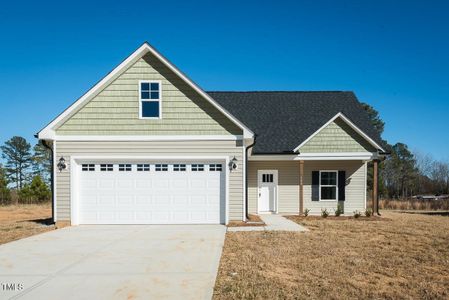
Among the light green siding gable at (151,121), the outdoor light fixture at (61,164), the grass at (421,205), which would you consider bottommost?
the grass at (421,205)

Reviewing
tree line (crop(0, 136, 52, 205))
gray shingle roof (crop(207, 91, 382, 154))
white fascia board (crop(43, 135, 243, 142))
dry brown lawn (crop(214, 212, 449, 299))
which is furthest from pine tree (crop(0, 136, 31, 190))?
dry brown lawn (crop(214, 212, 449, 299))

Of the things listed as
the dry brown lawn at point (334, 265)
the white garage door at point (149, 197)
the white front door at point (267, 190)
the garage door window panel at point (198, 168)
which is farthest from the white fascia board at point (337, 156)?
the dry brown lawn at point (334, 265)

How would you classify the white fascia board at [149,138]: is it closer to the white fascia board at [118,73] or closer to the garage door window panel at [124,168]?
the white fascia board at [118,73]

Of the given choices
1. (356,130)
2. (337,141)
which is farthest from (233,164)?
(356,130)

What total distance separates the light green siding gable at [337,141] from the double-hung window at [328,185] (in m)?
1.71

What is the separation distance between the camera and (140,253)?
812 centimetres

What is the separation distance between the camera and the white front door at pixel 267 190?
17.6 meters

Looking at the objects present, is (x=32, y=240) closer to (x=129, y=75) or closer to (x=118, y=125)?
(x=118, y=125)

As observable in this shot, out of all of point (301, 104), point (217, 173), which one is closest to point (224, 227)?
point (217, 173)

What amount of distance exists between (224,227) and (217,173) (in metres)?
2.04

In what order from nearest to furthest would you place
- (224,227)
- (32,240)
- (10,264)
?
(10,264)
(32,240)
(224,227)

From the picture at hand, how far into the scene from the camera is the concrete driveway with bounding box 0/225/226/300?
5466 mm

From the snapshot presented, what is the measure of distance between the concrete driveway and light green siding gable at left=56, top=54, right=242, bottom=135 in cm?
374

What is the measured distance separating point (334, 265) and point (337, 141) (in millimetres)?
10524
